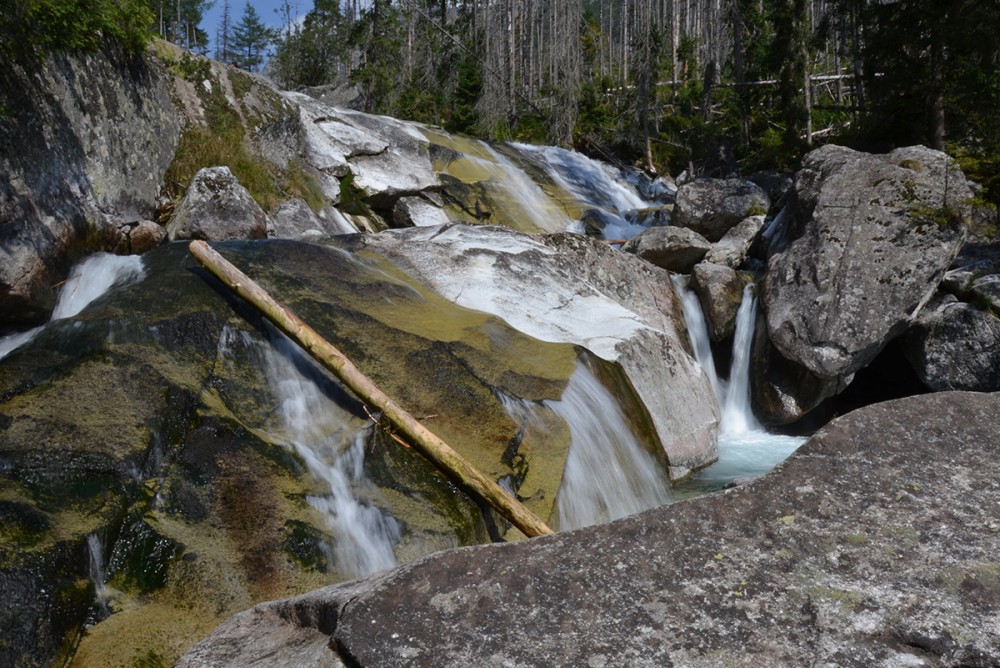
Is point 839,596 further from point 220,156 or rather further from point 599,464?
point 220,156

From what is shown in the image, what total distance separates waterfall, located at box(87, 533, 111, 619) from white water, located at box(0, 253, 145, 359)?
358 cm

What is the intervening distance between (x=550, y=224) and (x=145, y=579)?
13.0 meters

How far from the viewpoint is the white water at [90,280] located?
24.6ft

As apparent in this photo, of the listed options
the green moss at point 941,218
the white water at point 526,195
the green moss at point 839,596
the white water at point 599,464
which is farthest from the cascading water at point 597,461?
the white water at point 526,195

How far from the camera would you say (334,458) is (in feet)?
18.0

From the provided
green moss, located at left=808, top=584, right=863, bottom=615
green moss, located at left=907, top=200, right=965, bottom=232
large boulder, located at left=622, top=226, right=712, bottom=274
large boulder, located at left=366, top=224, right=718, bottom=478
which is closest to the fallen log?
large boulder, located at left=366, top=224, right=718, bottom=478

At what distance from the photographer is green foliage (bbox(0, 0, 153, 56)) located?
8039 mm

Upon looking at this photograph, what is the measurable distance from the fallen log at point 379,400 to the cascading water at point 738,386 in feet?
17.2

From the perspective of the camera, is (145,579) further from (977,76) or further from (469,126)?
(469,126)

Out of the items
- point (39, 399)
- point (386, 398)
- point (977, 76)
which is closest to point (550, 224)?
point (977, 76)

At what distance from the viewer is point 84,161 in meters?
9.04

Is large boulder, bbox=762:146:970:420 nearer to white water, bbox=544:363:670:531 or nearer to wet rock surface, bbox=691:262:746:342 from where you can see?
wet rock surface, bbox=691:262:746:342

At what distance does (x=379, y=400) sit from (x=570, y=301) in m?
4.09

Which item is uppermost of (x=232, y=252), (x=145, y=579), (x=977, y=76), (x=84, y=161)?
(x=977, y=76)
